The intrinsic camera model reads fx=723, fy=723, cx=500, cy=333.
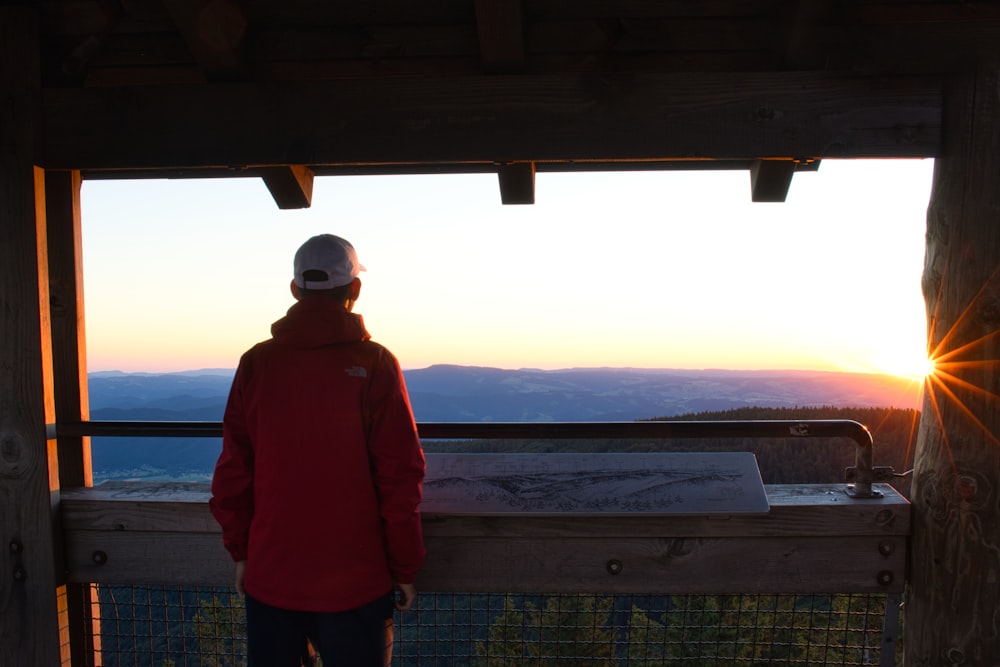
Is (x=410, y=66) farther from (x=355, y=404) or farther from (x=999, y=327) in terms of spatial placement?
(x=999, y=327)

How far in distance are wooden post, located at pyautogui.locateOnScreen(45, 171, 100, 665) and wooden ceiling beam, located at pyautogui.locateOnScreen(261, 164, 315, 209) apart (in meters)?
0.81

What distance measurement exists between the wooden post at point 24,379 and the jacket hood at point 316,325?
4.03 feet

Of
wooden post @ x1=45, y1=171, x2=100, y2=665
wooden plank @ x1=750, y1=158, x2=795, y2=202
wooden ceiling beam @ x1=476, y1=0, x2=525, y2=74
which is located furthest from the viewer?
wooden post @ x1=45, y1=171, x2=100, y2=665

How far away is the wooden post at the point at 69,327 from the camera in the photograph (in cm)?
281

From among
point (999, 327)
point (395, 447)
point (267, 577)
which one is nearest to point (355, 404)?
point (395, 447)

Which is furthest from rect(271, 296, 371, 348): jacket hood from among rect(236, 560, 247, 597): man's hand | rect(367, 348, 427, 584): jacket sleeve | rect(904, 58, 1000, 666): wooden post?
rect(904, 58, 1000, 666): wooden post

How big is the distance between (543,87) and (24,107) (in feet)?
6.04

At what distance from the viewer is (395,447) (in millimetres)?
1981

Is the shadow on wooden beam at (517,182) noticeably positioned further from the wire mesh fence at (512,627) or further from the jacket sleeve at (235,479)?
the wire mesh fence at (512,627)

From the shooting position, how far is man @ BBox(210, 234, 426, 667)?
1.96m

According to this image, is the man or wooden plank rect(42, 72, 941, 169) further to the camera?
wooden plank rect(42, 72, 941, 169)

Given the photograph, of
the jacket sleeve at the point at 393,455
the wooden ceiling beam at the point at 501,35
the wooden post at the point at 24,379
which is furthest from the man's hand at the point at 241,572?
the wooden ceiling beam at the point at 501,35

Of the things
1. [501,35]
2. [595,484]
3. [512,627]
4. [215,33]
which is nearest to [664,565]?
[595,484]

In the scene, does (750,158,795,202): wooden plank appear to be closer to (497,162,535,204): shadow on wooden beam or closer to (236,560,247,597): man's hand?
(497,162,535,204): shadow on wooden beam
